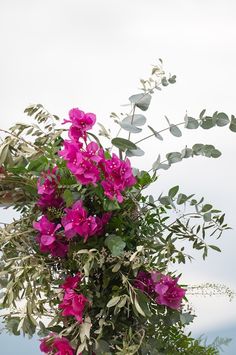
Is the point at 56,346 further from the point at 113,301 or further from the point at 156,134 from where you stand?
the point at 156,134

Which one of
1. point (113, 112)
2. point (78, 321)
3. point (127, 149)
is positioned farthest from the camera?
point (113, 112)

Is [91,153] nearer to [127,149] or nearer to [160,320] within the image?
[127,149]

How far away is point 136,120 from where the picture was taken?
1925 mm

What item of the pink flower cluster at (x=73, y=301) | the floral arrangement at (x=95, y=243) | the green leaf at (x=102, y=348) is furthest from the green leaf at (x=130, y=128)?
the green leaf at (x=102, y=348)

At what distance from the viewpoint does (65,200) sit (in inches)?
70.5

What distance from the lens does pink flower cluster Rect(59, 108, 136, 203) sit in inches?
69.4

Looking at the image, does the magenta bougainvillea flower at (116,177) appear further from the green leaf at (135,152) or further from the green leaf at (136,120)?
the green leaf at (136,120)

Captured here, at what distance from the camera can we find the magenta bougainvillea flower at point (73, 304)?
173 centimetres

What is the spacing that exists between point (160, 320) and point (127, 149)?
19.4 inches

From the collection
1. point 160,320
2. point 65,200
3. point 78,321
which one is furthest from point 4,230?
point 160,320

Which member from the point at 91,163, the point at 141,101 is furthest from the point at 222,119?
the point at 91,163

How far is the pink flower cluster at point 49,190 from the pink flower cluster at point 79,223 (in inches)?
2.9

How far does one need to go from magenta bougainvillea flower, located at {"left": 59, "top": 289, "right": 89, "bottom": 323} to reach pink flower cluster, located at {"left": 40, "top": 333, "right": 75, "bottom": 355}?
0.08 meters

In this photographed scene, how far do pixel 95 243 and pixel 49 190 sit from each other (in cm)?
20
